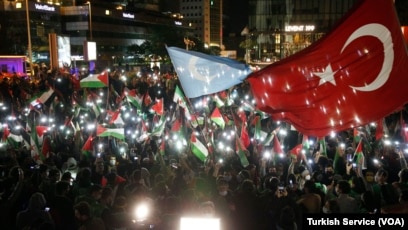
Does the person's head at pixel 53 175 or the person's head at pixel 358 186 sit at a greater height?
the person's head at pixel 53 175

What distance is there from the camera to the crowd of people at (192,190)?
5.72 m

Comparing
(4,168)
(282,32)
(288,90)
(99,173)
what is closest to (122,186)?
(99,173)

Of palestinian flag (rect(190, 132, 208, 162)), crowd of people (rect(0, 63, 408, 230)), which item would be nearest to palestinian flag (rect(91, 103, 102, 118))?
crowd of people (rect(0, 63, 408, 230))

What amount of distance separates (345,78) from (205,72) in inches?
79.5

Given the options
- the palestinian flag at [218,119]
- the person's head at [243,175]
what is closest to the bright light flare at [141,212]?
the person's head at [243,175]

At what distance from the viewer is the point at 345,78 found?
221 inches

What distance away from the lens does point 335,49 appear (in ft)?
18.5

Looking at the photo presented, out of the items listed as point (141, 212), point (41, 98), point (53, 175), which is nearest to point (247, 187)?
point (141, 212)

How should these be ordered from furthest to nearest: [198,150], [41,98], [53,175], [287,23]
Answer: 1. [287,23]
2. [41,98]
3. [198,150]
4. [53,175]

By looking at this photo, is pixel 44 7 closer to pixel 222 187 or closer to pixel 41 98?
pixel 41 98

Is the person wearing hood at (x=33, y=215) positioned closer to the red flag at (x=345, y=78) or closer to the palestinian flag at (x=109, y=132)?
the red flag at (x=345, y=78)

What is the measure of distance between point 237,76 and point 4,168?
15.3 feet

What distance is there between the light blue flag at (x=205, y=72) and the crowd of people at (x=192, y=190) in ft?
4.93

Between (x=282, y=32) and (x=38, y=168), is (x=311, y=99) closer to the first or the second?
(x=38, y=168)
